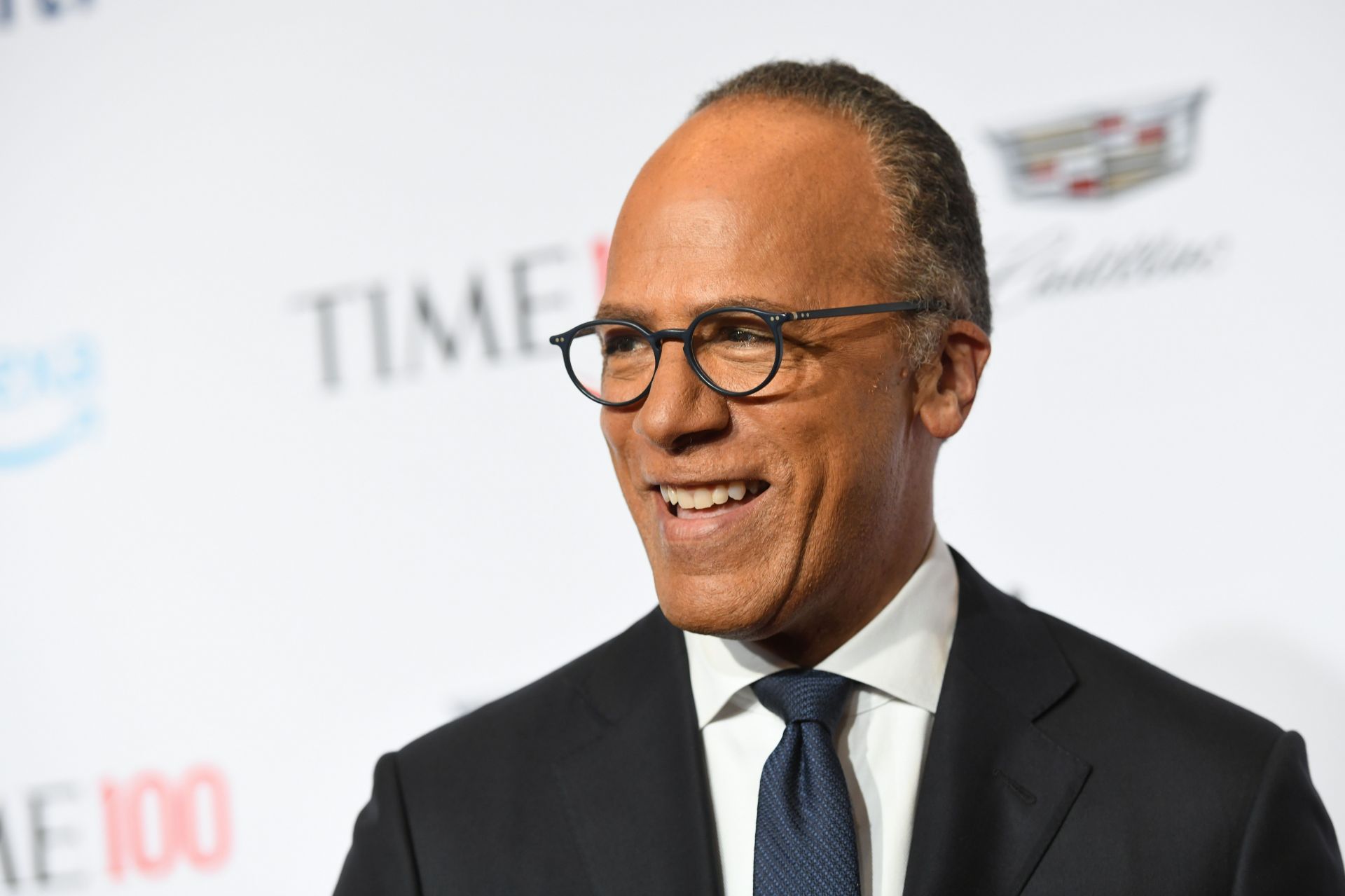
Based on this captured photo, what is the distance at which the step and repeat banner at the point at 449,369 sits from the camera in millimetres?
2137

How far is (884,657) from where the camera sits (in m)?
1.50

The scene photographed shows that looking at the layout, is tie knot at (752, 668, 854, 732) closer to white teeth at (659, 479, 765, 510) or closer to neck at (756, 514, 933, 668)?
neck at (756, 514, 933, 668)

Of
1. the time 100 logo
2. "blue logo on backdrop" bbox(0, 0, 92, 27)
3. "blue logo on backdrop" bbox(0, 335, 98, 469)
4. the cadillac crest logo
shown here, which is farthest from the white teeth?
"blue logo on backdrop" bbox(0, 0, 92, 27)

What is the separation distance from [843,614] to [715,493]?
238mm

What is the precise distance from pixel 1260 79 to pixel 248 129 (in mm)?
1809

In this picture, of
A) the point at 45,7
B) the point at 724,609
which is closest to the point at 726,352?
the point at 724,609

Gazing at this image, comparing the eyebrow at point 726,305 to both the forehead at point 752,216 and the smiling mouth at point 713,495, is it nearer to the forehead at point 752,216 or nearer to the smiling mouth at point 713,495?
the forehead at point 752,216

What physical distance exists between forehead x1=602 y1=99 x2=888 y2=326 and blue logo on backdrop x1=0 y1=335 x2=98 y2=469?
159cm

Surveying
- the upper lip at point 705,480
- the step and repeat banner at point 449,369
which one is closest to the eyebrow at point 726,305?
the upper lip at point 705,480

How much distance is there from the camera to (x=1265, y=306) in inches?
83.4

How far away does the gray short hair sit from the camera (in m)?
1.50

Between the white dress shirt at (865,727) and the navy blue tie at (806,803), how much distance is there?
36 mm

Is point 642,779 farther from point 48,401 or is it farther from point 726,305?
point 48,401

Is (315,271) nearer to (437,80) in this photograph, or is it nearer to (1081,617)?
(437,80)
